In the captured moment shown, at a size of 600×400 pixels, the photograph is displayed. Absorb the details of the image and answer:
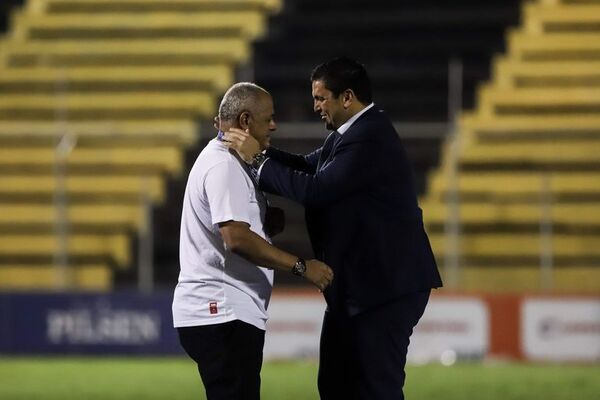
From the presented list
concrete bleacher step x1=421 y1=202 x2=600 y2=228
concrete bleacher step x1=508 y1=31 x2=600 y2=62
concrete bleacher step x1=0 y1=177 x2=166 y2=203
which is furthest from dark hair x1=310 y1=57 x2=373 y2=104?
concrete bleacher step x1=508 y1=31 x2=600 y2=62

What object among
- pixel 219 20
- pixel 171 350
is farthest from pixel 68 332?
pixel 219 20

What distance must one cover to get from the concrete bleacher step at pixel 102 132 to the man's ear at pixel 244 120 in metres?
10.6

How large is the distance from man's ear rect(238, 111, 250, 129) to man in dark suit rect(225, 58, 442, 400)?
204 mm

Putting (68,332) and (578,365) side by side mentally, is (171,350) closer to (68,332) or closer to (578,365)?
(68,332)

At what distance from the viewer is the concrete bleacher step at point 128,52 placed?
1889 cm

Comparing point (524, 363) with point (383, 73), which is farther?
point (383, 73)

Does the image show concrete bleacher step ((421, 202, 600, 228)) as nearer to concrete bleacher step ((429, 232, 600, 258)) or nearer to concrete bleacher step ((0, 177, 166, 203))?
concrete bleacher step ((429, 232, 600, 258))

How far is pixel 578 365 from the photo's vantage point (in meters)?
14.2

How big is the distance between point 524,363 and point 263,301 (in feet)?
30.3

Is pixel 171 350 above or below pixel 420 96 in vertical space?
below

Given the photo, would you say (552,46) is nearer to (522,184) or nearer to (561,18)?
(561,18)

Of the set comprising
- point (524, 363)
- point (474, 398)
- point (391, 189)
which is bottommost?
point (524, 363)

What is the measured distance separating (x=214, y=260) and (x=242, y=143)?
430 millimetres

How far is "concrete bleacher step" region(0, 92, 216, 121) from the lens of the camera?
59.3 feet
